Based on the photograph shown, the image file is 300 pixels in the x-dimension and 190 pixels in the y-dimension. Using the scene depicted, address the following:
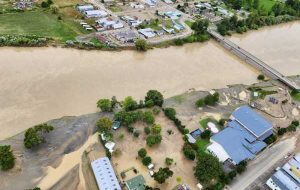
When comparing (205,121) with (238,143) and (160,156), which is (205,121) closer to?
(238,143)

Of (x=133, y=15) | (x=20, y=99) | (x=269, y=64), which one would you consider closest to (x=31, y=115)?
(x=20, y=99)

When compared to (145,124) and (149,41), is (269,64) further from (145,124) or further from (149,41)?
(145,124)

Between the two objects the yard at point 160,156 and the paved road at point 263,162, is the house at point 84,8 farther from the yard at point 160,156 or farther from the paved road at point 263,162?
the paved road at point 263,162

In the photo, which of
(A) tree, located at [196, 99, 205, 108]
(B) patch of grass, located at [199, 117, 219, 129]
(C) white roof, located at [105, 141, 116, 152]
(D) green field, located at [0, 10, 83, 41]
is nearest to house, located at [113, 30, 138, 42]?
(D) green field, located at [0, 10, 83, 41]

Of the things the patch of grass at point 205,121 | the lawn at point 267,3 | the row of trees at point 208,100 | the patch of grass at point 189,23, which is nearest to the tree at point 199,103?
the row of trees at point 208,100

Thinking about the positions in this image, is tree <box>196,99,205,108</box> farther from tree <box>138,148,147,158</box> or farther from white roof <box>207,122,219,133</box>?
tree <box>138,148,147,158</box>

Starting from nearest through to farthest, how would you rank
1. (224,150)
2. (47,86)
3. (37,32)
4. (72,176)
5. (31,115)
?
(72,176), (224,150), (31,115), (47,86), (37,32)
